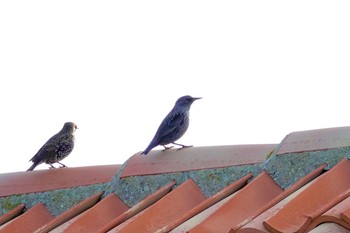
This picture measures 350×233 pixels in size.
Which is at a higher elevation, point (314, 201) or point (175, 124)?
point (175, 124)

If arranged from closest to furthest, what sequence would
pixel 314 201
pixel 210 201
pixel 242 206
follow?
pixel 314 201, pixel 242 206, pixel 210 201

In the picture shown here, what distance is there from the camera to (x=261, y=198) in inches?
153

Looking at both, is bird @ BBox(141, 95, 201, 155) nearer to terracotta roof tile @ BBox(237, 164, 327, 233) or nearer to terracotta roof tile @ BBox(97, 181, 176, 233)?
terracotta roof tile @ BBox(97, 181, 176, 233)

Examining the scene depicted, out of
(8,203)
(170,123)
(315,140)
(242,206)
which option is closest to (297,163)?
(315,140)

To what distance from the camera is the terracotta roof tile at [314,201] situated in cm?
322

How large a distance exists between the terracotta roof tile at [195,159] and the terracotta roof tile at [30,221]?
0.47m

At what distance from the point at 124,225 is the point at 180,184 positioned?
55cm

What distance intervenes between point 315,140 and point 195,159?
2.29 ft

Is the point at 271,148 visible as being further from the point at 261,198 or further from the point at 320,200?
the point at 320,200

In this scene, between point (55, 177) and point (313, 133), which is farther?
point (55, 177)

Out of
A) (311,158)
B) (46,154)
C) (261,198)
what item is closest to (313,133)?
(311,158)

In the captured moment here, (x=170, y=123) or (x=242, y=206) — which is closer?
(x=242, y=206)

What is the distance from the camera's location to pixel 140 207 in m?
4.24

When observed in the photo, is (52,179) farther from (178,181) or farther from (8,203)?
(178,181)
